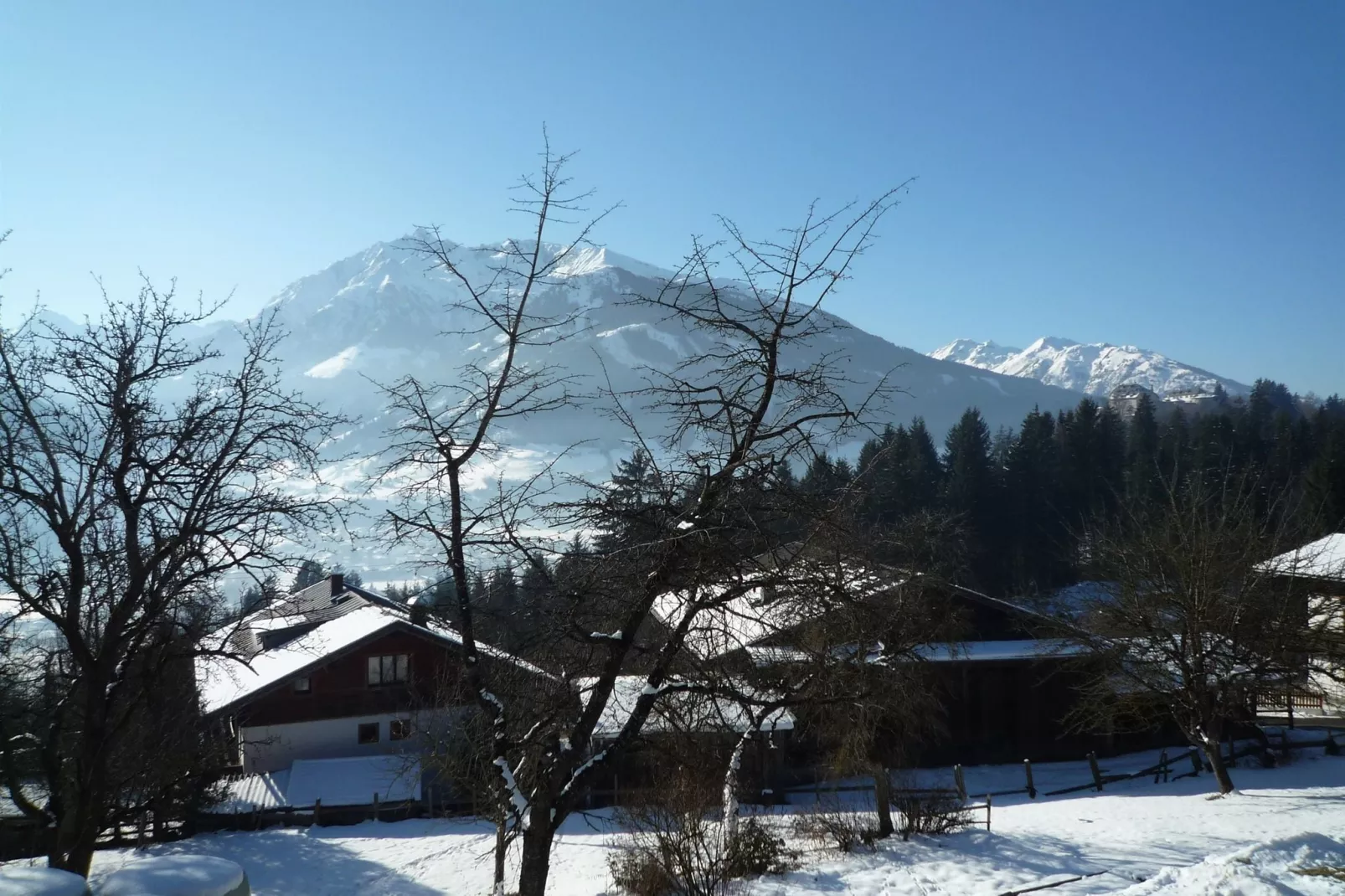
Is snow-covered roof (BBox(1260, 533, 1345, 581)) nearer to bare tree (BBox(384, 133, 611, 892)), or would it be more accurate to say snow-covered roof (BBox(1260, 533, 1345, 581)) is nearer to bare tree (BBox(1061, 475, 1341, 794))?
bare tree (BBox(1061, 475, 1341, 794))

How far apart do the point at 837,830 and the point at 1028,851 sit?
2881mm

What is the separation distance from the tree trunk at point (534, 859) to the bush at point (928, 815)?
28.6ft

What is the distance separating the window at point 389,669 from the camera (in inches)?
1163

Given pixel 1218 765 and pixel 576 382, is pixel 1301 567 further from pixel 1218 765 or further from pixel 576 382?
pixel 576 382

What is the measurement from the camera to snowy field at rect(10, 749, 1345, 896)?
923 centimetres

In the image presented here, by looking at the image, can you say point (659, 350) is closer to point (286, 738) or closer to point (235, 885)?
point (286, 738)

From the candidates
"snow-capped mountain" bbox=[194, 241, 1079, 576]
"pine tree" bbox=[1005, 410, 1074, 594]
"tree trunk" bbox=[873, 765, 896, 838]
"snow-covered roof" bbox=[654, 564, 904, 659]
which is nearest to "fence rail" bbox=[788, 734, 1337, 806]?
"tree trunk" bbox=[873, 765, 896, 838]

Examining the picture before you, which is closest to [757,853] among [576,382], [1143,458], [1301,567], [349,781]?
[576,382]

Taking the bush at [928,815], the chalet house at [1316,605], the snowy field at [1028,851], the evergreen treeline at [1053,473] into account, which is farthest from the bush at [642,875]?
the evergreen treeline at [1053,473]

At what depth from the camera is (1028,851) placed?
1321 centimetres

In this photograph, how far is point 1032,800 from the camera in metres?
21.7

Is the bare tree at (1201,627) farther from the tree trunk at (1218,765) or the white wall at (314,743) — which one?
the white wall at (314,743)

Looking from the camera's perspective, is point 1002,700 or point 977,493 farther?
point 977,493

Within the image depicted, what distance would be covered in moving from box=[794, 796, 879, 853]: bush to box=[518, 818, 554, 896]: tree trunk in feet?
25.3
